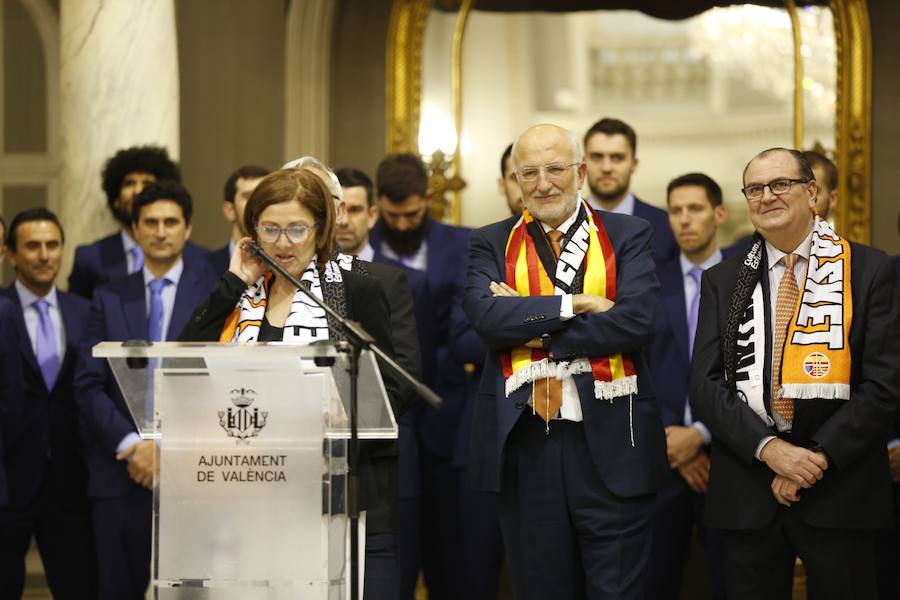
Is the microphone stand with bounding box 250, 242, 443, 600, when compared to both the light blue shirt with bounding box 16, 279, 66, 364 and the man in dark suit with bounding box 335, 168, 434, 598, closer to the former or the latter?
the man in dark suit with bounding box 335, 168, 434, 598

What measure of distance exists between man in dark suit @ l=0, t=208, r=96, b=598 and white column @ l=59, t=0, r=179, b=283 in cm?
73

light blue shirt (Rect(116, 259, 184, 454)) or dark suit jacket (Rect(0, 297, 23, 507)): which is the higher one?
light blue shirt (Rect(116, 259, 184, 454))

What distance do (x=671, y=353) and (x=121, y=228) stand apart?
2754mm

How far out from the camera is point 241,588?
3.56 metres

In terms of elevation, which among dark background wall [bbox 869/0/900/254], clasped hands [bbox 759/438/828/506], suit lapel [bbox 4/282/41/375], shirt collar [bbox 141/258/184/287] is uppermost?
dark background wall [bbox 869/0/900/254]

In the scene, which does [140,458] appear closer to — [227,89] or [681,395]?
[681,395]

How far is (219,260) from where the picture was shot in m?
6.07

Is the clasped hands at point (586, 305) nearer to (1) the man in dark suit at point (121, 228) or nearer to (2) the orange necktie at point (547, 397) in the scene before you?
(2) the orange necktie at point (547, 397)

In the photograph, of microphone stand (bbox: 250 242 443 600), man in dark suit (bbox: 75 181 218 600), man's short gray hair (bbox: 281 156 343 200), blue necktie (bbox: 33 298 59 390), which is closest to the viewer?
microphone stand (bbox: 250 242 443 600)

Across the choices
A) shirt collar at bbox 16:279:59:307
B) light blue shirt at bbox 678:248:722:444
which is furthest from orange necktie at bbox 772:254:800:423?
shirt collar at bbox 16:279:59:307

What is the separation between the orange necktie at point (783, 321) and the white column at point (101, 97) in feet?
11.8

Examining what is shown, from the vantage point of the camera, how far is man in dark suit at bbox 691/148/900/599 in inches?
171

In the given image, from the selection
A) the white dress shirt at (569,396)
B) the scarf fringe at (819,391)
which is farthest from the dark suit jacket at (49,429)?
the scarf fringe at (819,391)

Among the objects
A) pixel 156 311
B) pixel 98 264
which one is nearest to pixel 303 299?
pixel 156 311
